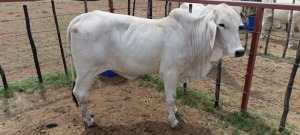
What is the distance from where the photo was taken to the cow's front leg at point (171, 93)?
3.31 m

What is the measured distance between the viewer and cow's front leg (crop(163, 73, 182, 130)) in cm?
331

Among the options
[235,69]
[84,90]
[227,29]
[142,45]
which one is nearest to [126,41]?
[142,45]

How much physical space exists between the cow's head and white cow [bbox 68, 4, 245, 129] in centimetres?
18

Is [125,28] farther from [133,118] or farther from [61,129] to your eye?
[61,129]

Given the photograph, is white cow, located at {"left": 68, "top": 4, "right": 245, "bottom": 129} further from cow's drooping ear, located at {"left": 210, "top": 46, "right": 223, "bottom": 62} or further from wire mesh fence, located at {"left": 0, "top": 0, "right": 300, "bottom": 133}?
wire mesh fence, located at {"left": 0, "top": 0, "right": 300, "bottom": 133}

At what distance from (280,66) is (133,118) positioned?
363cm

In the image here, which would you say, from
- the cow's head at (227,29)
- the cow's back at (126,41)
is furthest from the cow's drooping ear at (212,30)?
the cow's back at (126,41)

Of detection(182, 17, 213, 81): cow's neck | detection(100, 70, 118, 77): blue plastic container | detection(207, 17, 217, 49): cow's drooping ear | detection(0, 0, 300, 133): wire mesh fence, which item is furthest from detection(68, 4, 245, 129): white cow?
detection(100, 70, 118, 77): blue plastic container

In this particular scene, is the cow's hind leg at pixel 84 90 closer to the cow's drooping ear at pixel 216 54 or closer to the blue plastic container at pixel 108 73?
the cow's drooping ear at pixel 216 54

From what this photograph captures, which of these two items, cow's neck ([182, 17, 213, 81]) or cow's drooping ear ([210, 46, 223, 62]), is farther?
cow's neck ([182, 17, 213, 81])

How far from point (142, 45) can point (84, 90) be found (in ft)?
2.98

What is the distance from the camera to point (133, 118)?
3.88 metres

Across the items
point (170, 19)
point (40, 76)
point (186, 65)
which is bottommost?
point (40, 76)

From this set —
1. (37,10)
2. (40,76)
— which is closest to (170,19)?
(40,76)
